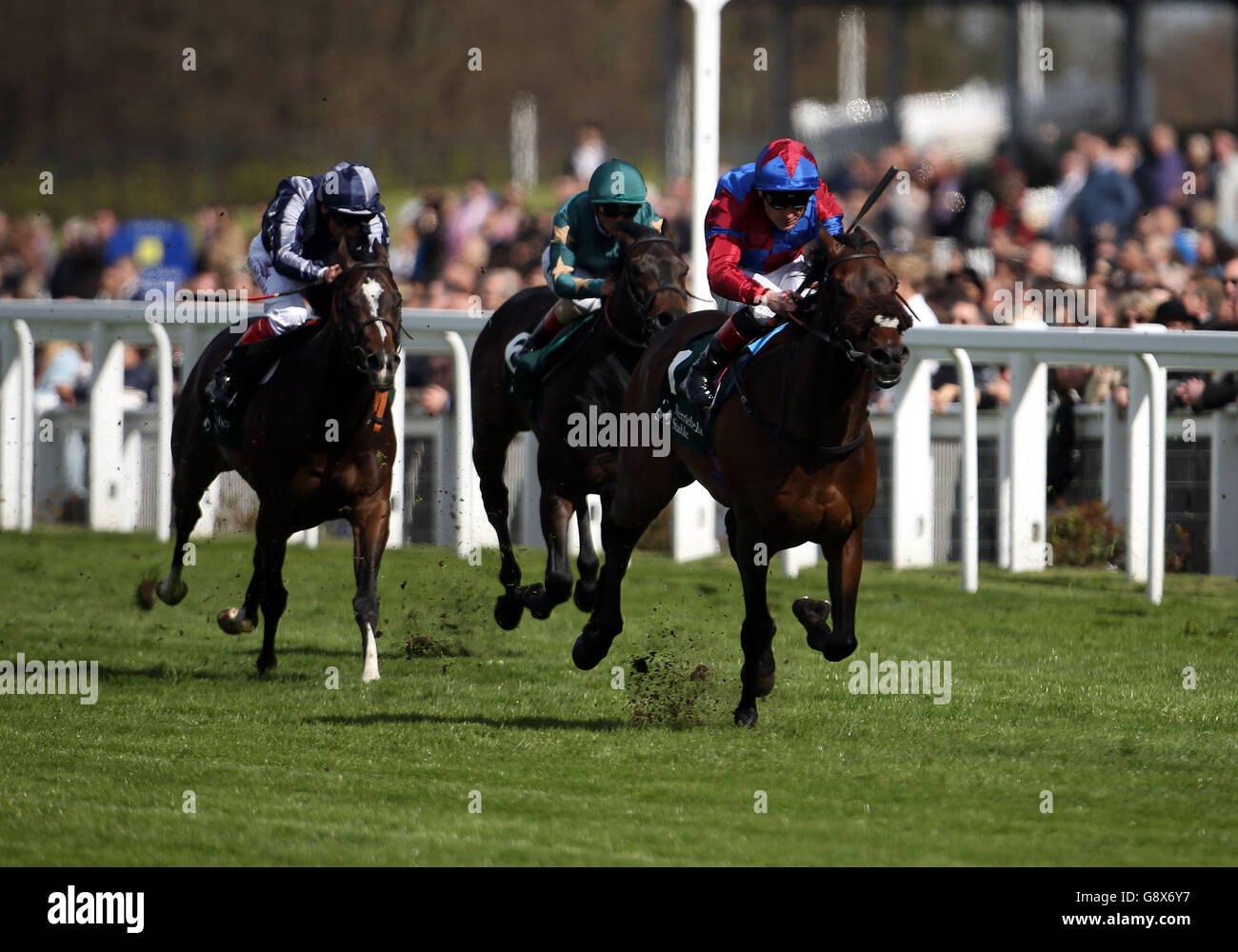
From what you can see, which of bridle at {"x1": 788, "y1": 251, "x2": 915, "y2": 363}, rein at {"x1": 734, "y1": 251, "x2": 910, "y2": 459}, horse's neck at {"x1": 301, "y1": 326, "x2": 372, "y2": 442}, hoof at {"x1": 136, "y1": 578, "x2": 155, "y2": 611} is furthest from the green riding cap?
hoof at {"x1": 136, "y1": 578, "x2": 155, "y2": 611}

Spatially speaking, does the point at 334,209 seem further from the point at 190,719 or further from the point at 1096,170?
the point at 1096,170

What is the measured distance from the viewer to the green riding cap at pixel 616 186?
830 centimetres

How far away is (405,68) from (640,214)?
34804mm

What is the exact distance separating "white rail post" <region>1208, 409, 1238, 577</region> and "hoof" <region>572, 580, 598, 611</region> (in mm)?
3188

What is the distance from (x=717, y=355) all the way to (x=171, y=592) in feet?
11.0

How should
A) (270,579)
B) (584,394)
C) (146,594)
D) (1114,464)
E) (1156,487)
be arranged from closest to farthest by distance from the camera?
(270,579)
(584,394)
(1156,487)
(146,594)
(1114,464)

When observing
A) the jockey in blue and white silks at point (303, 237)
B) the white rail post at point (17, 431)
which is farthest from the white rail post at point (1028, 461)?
the white rail post at point (17, 431)

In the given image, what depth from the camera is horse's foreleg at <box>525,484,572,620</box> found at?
27.5 feet

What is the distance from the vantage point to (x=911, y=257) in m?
12.5

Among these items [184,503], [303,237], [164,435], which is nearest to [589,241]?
[303,237]

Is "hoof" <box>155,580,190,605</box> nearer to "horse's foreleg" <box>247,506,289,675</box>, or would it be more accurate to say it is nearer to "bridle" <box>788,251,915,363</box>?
"horse's foreleg" <box>247,506,289,675</box>

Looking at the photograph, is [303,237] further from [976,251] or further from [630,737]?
[976,251]

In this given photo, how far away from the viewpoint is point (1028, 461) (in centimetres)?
1018

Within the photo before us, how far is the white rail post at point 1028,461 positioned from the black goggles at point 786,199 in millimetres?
3448
